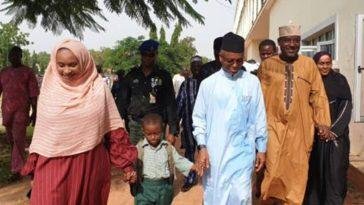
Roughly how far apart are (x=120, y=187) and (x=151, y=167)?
2.53 meters

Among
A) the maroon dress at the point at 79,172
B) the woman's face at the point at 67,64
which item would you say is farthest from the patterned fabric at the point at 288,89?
the woman's face at the point at 67,64

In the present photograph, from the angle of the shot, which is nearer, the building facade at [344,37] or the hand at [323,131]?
the hand at [323,131]

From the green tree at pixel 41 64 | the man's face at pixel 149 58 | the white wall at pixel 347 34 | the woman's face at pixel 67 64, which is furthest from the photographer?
the green tree at pixel 41 64

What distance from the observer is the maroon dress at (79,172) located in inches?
147

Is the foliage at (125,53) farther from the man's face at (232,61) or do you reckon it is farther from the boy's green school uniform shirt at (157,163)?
the man's face at (232,61)

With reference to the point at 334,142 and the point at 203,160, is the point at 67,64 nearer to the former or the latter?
the point at 203,160

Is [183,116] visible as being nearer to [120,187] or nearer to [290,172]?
[120,187]

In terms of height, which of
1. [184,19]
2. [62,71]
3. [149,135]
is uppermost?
[184,19]

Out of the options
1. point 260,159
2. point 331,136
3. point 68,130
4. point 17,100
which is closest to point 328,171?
point 331,136

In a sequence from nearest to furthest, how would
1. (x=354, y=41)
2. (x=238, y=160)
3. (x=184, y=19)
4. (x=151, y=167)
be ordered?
(x=238, y=160)
(x=151, y=167)
(x=184, y=19)
(x=354, y=41)

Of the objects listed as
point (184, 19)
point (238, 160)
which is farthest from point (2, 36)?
point (238, 160)

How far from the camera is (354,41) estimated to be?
9.98 metres

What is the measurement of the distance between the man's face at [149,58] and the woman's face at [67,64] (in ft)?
7.20

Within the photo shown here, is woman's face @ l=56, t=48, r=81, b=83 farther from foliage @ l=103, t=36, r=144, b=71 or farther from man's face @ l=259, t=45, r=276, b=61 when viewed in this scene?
foliage @ l=103, t=36, r=144, b=71
